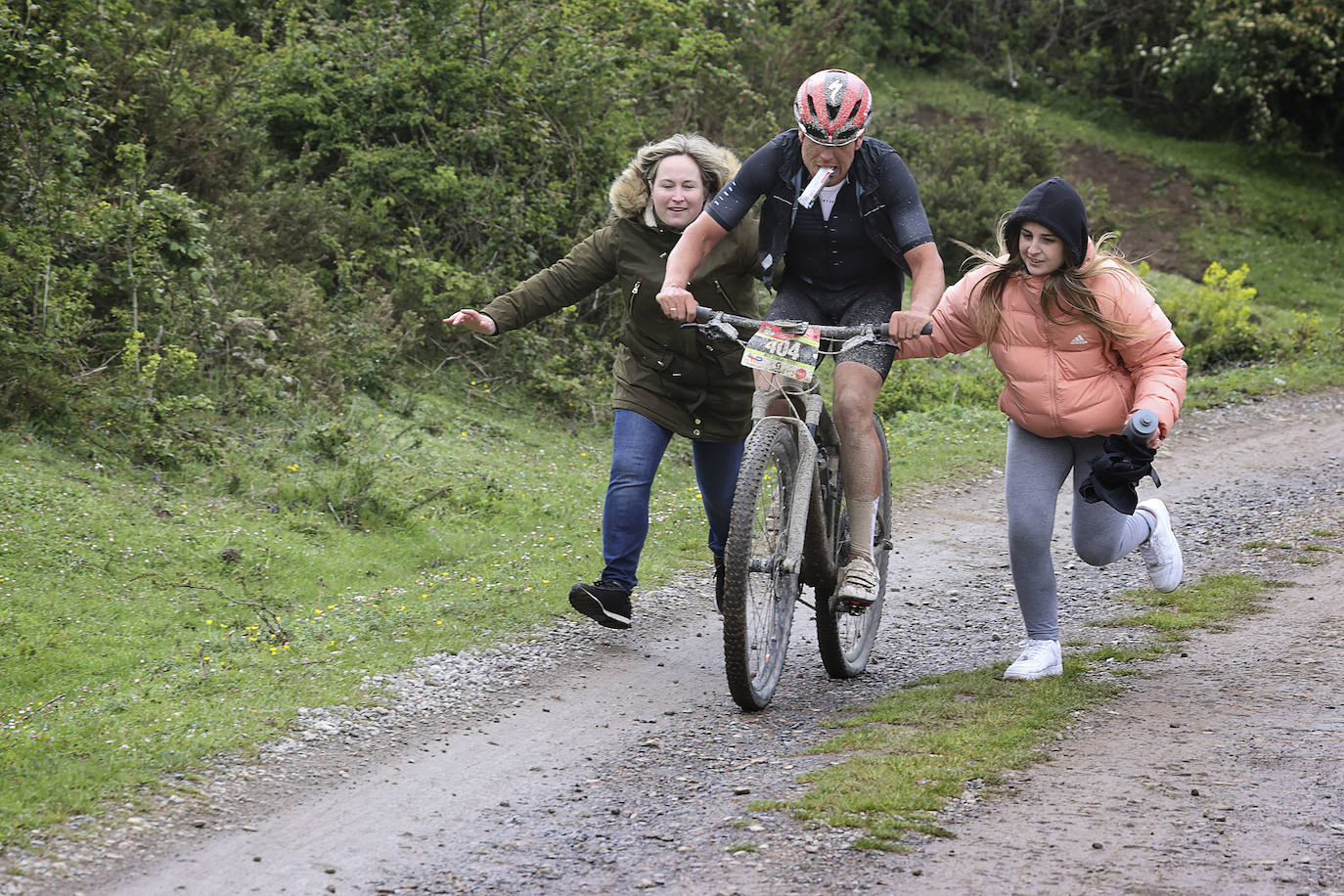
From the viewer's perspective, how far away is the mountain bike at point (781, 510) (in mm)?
4867

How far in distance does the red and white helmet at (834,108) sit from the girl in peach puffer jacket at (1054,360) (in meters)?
0.72

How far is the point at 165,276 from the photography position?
8.83 metres

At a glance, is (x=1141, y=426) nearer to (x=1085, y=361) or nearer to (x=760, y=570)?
(x=1085, y=361)

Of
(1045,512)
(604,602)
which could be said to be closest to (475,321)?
(604,602)

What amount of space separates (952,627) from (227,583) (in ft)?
12.7

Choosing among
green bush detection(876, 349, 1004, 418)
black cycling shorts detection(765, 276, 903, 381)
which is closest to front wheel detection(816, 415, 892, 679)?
black cycling shorts detection(765, 276, 903, 381)

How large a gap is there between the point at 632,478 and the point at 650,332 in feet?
2.26

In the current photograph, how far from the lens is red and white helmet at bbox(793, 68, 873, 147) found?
16.6ft

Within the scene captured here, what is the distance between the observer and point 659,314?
596cm

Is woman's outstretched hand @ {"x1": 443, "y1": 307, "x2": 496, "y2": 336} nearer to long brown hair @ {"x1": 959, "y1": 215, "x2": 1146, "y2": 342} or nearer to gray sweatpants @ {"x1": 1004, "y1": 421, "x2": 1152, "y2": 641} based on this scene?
long brown hair @ {"x1": 959, "y1": 215, "x2": 1146, "y2": 342}

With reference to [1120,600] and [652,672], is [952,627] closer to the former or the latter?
[1120,600]

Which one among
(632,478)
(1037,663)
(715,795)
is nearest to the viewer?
(715,795)

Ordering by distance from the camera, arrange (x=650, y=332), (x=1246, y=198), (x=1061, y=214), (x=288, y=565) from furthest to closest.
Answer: (x=1246, y=198), (x=288, y=565), (x=650, y=332), (x=1061, y=214)

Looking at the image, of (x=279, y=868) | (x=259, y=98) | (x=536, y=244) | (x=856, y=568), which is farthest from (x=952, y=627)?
(x=259, y=98)
